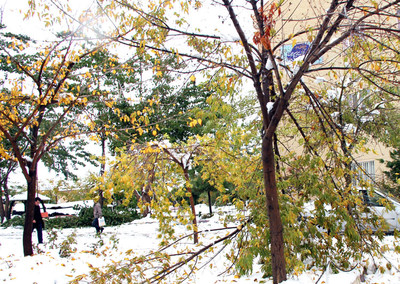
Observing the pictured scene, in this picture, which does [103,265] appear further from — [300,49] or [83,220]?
[83,220]

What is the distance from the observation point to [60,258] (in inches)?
308

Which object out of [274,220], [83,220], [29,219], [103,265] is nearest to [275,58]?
[274,220]

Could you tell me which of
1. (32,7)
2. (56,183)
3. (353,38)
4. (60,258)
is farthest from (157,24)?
(56,183)

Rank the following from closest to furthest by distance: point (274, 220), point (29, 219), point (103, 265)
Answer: point (274, 220) < point (103, 265) < point (29, 219)

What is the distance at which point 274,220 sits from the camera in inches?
138

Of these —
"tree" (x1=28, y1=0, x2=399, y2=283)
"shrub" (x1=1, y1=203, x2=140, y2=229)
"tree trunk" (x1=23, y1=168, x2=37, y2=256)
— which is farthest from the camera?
"shrub" (x1=1, y1=203, x2=140, y2=229)

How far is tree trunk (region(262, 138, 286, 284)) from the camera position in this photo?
347cm

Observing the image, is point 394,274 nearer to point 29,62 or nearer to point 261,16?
point 261,16

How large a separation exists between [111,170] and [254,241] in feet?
9.85

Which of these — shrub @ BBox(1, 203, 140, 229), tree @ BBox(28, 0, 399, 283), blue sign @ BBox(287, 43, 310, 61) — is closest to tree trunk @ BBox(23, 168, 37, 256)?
tree @ BBox(28, 0, 399, 283)

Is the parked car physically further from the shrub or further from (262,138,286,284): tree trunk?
the shrub

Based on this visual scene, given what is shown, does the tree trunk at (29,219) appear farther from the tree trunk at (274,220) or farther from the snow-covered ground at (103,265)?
the tree trunk at (274,220)

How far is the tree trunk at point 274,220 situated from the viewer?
3.47 metres

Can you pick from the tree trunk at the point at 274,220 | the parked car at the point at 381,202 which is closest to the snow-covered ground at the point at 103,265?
the tree trunk at the point at 274,220
